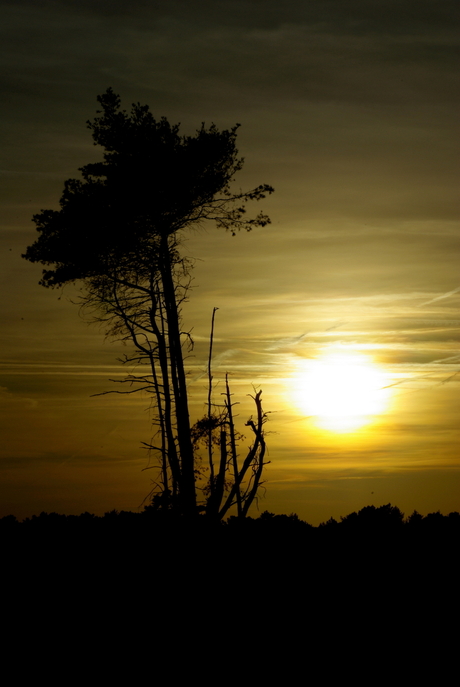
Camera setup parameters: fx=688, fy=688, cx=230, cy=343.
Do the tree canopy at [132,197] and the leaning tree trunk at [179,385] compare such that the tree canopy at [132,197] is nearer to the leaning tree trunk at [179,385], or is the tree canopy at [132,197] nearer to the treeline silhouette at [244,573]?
the leaning tree trunk at [179,385]

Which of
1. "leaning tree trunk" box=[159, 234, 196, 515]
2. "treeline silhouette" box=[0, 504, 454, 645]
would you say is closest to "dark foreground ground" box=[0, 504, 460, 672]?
"treeline silhouette" box=[0, 504, 454, 645]

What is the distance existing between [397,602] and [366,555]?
1.52m

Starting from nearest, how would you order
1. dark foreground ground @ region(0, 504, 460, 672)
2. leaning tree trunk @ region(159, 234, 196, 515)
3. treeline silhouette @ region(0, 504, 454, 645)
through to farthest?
dark foreground ground @ region(0, 504, 460, 672) → treeline silhouette @ region(0, 504, 454, 645) → leaning tree trunk @ region(159, 234, 196, 515)

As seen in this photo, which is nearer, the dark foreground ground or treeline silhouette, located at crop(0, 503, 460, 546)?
the dark foreground ground

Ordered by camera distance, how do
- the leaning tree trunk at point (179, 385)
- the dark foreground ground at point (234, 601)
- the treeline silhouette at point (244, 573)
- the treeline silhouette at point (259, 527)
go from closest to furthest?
the dark foreground ground at point (234, 601) → the treeline silhouette at point (244, 573) → the treeline silhouette at point (259, 527) → the leaning tree trunk at point (179, 385)

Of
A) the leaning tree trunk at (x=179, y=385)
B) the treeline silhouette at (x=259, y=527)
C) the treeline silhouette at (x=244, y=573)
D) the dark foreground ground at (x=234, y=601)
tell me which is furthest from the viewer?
the leaning tree trunk at (x=179, y=385)

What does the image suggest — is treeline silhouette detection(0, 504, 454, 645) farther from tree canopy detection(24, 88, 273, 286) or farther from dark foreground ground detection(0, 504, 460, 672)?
tree canopy detection(24, 88, 273, 286)

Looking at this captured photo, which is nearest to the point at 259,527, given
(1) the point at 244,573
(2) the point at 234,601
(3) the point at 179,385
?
(1) the point at 244,573

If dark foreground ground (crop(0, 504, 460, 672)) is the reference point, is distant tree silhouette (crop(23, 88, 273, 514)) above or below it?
above

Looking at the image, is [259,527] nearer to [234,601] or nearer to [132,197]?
[234,601]

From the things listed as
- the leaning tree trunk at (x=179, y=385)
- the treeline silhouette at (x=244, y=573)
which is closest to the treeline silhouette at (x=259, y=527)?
the treeline silhouette at (x=244, y=573)

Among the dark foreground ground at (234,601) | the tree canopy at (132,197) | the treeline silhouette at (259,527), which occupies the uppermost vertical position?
the tree canopy at (132,197)

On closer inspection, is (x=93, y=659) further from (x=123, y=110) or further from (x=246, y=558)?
(x=123, y=110)

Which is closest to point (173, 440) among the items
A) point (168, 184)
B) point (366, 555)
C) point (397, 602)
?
point (168, 184)
